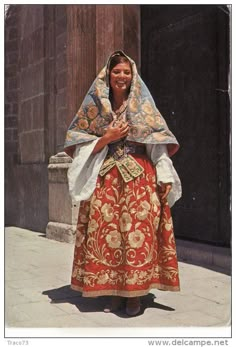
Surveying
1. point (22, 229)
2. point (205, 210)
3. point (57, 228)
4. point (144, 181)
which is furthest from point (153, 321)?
point (22, 229)

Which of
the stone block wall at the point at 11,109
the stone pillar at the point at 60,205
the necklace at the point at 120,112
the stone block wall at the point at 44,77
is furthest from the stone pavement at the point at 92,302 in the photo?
the stone block wall at the point at 11,109

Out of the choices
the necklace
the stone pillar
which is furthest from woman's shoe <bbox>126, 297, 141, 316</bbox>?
the stone pillar

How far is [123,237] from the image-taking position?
3.37 m

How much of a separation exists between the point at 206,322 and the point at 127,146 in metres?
1.41

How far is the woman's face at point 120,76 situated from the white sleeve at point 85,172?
45 centimetres

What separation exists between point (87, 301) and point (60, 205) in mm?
3121

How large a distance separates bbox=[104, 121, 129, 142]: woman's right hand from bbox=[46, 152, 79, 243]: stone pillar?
323 cm

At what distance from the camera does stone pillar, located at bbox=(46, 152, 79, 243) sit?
6508 mm

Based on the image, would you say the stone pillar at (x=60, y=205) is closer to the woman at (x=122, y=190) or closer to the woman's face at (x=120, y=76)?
the woman at (x=122, y=190)

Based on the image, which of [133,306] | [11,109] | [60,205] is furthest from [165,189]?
[11,109]

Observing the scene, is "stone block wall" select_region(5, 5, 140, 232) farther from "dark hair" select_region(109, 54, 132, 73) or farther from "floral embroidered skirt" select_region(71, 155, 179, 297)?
"floral embroidered skirt" select_region(71, 155, 179, 297)

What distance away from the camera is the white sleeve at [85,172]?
3391mm

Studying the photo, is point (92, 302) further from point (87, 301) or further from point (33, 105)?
point (33, 105)

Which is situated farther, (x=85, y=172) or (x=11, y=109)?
(x=11, y=109)
